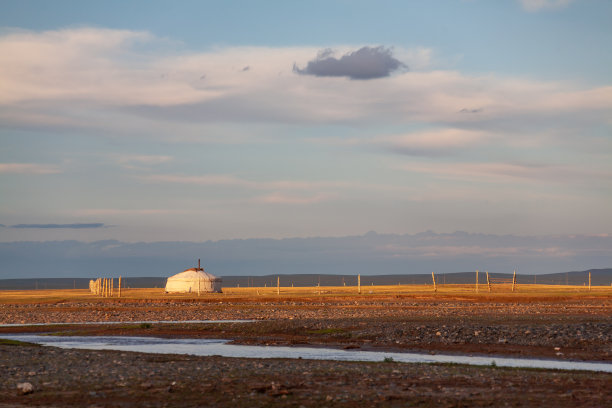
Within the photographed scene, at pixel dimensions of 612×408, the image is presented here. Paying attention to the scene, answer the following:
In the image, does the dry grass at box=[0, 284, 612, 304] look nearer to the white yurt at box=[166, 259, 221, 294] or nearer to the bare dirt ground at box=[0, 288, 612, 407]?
the white yurt at box=[166, 259, 221, 294]

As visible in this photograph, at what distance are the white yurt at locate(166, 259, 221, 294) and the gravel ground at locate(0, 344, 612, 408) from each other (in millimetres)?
101208

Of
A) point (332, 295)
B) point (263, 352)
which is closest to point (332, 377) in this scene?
point (263, 352)

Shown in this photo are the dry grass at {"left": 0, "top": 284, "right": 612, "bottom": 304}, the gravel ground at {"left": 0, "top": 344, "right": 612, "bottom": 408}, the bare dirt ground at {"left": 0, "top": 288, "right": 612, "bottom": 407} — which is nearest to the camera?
the gravel ground at {"left": 0, "top": 344, "right": 612, "bottom": 408}

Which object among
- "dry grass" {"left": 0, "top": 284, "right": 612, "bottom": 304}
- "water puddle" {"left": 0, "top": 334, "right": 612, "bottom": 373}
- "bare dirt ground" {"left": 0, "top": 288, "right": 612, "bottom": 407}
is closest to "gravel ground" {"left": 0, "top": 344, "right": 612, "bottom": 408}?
"bare dirt ground" {"left": 0, "top": 288, "right": 612, "bottom": 407}

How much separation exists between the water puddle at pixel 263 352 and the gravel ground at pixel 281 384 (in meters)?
3.10

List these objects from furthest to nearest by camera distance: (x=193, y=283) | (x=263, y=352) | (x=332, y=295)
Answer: (x=193, y=283) < (x=332, y=295) < (x=263, y=352)

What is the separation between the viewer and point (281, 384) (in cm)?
1962

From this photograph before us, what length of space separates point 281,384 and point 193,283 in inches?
4288

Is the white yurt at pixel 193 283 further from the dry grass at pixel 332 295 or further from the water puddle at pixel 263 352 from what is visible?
the water puddle at pixel 263 352

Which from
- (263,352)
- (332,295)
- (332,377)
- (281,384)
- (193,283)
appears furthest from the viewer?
(193,283)

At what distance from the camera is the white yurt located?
12631 cm

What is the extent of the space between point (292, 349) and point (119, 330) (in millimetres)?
15540

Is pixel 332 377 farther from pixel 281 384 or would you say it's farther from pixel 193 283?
pixel 193 283

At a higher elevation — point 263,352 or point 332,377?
point 332,377
